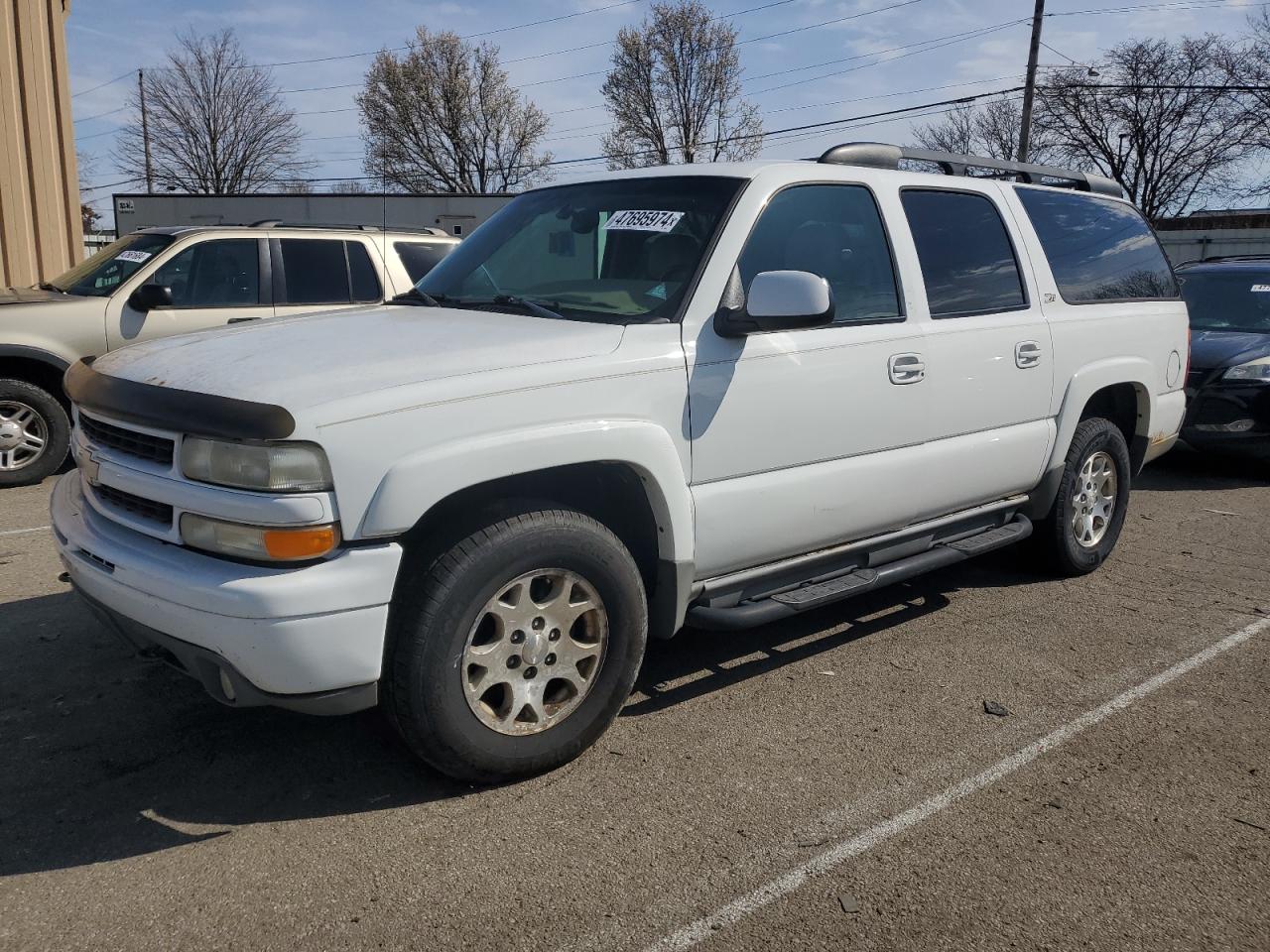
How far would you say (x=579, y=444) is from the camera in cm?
317

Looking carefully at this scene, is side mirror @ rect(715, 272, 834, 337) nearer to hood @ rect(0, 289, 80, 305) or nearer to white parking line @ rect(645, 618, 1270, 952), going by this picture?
white parking line @ rect(645, 618, 1270, 952)

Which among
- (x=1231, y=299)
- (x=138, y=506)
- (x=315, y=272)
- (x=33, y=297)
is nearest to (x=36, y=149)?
(x=33, y=297)

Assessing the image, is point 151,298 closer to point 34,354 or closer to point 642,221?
point 34,354

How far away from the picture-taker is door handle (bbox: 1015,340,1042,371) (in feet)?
15.6

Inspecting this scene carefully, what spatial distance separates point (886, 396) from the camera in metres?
4.12

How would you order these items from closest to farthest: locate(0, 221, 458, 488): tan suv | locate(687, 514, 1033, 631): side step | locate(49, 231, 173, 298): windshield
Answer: locate(687, 514, 1033, 631): side step < locate(0, 221, 458, 488): tan suv < locate(49, 231, 173, 298): windshield

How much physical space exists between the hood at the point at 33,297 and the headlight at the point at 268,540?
5909 mm

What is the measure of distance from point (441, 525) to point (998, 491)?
286cm

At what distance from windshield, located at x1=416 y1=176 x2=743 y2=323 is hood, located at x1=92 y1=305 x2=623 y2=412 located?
273mm

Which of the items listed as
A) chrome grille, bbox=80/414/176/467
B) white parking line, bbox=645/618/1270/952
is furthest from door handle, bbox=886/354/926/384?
chrome grille, bbox=80/414/176/467

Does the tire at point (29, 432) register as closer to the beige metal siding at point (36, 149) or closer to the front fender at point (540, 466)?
the front fender at point (540, 466)

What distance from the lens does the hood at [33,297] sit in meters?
7.63

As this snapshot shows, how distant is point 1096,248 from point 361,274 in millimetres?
5564

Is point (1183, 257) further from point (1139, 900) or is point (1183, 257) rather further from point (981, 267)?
point (1139, 900)
